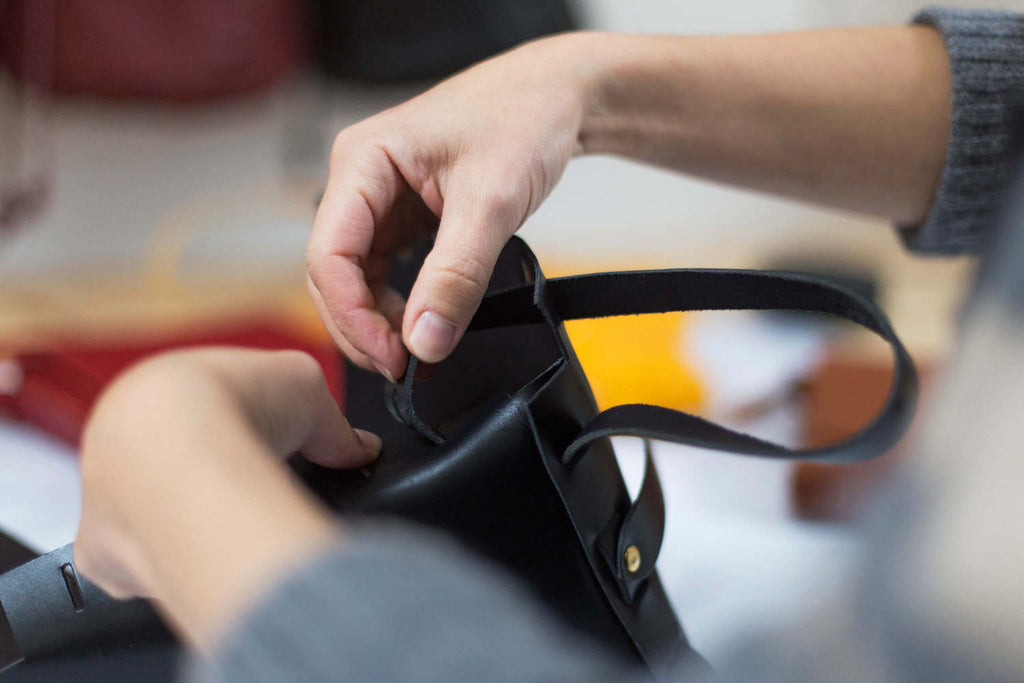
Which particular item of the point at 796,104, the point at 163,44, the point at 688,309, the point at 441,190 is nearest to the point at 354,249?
the point at 441,190

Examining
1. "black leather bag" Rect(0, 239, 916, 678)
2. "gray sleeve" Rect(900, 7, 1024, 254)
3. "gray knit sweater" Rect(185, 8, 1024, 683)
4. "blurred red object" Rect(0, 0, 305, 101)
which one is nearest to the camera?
"gray knit sweater" Rect(185, 8, 1024, 683)

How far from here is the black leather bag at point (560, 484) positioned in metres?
0.30

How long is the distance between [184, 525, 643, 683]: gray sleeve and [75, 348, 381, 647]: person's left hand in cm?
1

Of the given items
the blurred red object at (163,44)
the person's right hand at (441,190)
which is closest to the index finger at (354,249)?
the person's right hand at (441,190)

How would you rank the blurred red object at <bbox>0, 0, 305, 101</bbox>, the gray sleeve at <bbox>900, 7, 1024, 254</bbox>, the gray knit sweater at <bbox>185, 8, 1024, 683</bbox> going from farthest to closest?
the blurred red object at <bbox>0, 0, 305, 101</bbox> < the gray sleeve at <bbox>900, 7, 1024, 254</bbox> < the gray knit sweater at <bbox>185, 8, 1024, 683</bbox>

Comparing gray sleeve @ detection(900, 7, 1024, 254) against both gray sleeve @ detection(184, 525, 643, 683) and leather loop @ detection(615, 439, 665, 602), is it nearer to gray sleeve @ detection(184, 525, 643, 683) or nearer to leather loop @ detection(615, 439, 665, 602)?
leather loop @ detection(615, 439, 665, 602)

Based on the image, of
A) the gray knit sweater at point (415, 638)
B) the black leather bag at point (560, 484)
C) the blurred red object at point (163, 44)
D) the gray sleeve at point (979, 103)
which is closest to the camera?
the gray knit sweater at point (415, 638)

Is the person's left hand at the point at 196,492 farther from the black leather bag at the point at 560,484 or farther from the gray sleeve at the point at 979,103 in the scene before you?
the gray sleeve at the point at 979,103

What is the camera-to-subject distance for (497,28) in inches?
36.9

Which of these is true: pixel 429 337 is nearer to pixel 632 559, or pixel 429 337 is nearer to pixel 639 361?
pixel 632 559

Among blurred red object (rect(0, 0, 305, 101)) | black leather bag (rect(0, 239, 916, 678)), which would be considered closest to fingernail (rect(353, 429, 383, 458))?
black leather bag (rect(0, 239, 916, 678))

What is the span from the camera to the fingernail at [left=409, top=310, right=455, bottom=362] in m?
0.33

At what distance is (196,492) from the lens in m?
0.21

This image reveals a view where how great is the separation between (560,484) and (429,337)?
0.08 m
